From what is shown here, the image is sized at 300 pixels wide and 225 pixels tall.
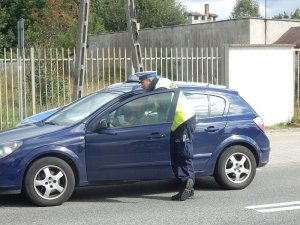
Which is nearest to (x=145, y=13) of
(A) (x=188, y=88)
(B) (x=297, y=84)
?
(B) (x=297, y=84)

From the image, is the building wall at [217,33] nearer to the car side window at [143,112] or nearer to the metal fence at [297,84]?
the metal fence at [297,84]

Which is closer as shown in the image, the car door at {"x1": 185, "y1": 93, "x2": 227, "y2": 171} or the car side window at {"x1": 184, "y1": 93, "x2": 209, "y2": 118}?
the car door at {"x1": 185, "y1": 93, "x2": 227, "y2": 171}

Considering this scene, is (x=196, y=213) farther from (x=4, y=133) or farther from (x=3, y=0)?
(x=3, y=0)

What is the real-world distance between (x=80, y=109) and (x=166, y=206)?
1856 millimetres

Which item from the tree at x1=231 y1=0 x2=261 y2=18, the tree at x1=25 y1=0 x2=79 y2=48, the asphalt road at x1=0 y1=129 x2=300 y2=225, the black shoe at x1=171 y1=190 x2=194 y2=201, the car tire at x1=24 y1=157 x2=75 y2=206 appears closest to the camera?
the asphalt road at x1=0 y1=129 x2=300 y2=225

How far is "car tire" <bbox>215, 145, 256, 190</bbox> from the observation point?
7.71 m

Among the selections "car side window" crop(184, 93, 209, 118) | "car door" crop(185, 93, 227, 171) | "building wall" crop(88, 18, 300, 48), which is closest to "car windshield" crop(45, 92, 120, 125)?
"car side window" crop(184, 93, 209, 118)

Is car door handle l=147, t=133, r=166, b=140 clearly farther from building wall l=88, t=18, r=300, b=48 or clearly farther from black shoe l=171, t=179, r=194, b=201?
building wall l=88, t=18, r=300, b=48

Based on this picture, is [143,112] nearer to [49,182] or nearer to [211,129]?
[211,129]

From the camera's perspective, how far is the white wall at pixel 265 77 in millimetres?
15062

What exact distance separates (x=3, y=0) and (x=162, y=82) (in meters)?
36.7

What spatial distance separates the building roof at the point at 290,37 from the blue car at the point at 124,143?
604 inches

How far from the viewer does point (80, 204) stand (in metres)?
7.05

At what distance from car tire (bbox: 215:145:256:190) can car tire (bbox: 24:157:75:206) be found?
84.6 inches
